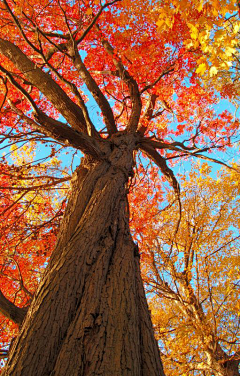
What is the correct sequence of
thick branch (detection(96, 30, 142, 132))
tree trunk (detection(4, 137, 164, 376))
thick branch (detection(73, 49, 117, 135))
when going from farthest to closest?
thick branch (detection(96, 30, 142, 132)) < thick branch (detection(73, 49, 117, 135)) < tree trunk (detection(4, 137, 164, 376))

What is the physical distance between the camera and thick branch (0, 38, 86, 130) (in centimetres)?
426

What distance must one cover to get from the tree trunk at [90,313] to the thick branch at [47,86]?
2.22 m

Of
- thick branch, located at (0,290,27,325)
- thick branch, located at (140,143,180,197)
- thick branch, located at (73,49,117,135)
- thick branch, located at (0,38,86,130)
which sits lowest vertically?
thick branch, located at (0,290,27,325)

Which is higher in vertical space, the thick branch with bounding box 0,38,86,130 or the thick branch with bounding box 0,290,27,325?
the thick branch with bounding box 0,38,86,130

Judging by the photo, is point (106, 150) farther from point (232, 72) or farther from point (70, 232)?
point (232, 72)

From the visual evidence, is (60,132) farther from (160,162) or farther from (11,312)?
(160,162)

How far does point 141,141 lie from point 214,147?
1.73 meters

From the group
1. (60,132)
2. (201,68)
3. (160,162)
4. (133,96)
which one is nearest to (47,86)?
(60,132)

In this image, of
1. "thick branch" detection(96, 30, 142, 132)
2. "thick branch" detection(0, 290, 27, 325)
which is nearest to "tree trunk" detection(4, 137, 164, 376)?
"thick branch" detection(0, 290, 27, 325)

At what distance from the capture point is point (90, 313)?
5.90ft

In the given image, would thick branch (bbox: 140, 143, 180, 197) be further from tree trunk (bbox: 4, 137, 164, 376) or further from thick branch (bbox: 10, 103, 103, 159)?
tree trunk (bbox: 4, 137, 164, 376)

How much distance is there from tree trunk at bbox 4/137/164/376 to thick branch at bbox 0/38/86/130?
2218 millimetres

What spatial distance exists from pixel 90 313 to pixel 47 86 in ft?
12.6

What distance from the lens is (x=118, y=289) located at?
82.4 inches
